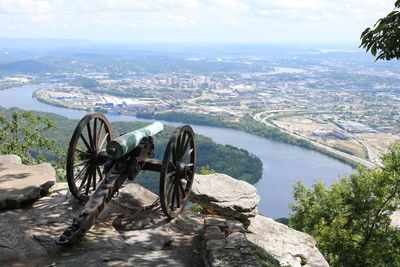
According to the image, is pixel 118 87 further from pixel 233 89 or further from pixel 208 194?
pixel 208 194

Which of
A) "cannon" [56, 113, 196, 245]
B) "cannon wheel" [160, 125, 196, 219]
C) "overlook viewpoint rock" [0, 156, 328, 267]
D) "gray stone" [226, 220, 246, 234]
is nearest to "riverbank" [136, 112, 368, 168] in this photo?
"overlook viewpoint rock" [0, 156, 328, 267]

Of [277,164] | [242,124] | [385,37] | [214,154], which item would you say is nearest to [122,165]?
[385,37]

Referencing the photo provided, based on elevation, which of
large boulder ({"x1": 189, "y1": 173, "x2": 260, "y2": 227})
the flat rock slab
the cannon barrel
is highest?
the cannon barrel

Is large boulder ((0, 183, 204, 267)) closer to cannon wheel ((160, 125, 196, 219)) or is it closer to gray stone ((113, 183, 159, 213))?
gray stone ((113, 183, 159, 213))

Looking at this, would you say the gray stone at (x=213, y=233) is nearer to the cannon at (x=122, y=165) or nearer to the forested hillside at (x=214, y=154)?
the cannon at (x=122, y=165)

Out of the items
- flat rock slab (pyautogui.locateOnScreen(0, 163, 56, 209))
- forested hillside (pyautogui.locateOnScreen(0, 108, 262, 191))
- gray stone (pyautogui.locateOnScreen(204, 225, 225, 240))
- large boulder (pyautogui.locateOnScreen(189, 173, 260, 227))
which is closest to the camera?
gray stone (pyautogui.locateOnScreen(204, 225, 225, 240))

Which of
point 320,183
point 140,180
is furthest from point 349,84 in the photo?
point 320,183

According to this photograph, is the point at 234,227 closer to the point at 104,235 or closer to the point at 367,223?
the point at 104,235

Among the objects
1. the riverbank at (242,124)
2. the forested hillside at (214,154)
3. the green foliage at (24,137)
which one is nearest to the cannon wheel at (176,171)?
the green foliage at (24,137)
